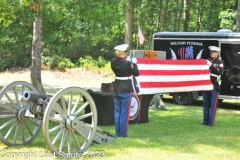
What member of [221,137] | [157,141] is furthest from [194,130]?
[157,141]

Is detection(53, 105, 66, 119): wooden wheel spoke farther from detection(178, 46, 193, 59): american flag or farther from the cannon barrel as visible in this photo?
detection(178, 46, 193, 59): american flag

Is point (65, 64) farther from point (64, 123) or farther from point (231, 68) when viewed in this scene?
point (64, 123)

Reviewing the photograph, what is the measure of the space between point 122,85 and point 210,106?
10.1ft

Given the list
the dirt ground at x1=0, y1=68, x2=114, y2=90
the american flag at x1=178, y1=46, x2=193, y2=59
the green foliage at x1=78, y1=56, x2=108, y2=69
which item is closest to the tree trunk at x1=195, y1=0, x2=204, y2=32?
the green foliage at x1=78, y1=56, x2=108, y2=69

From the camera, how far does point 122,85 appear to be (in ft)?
28.5

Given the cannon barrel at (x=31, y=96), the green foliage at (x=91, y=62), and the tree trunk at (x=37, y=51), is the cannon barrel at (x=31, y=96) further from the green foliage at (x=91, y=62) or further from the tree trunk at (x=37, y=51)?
the green foliage at (x=91, y=62)

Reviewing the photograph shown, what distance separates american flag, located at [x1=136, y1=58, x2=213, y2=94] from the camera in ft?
33.0

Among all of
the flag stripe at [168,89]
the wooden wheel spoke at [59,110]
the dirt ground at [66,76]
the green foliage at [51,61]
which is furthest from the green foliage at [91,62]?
the wooden wheel spoke at [59,110]

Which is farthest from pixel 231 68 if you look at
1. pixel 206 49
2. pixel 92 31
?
pixel 92 31

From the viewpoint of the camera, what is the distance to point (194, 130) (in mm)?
10164

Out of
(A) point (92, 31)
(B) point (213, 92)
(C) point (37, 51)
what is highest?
(A) point (92, 31)

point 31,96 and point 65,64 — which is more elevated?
point 31,96

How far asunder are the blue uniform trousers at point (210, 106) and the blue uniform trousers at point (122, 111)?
2774 mm

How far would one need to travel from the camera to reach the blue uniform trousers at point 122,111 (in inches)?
344
